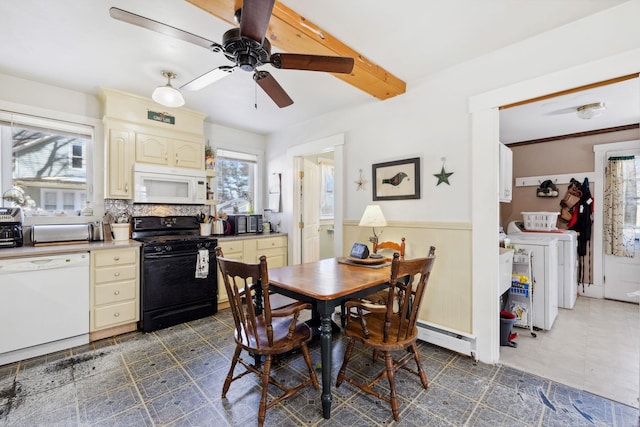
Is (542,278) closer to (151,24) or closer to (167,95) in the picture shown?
(151,24)

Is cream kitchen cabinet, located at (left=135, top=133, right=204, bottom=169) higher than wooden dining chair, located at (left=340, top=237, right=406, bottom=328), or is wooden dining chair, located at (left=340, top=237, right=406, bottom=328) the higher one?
cream kitchen cabinet, located at (left=135, top=133, right=204, bottom=169)

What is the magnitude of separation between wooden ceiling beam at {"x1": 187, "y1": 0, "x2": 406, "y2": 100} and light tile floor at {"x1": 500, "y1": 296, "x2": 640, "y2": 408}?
2.65 meters

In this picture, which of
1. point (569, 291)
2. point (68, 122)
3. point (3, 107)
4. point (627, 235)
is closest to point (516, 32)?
point (569, 291)

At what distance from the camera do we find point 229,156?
4375 millimetres

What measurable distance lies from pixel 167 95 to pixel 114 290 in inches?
76.4

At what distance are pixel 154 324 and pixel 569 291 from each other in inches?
190

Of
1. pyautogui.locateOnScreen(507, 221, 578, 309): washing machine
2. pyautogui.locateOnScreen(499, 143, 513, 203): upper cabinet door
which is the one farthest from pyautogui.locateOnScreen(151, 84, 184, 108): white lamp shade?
pyautogui.locateOnScreen(507, 221, 578, 309): washing machine

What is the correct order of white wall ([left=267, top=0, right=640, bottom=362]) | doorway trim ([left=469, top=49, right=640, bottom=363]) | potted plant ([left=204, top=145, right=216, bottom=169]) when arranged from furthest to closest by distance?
potted plant ([left=204, top=145, right=216, bottom=169]) → doorway trim ([left=469, top=49, right=640, bottom=363]) → white wall ([left=267, top=0, right=640, bottom=362])

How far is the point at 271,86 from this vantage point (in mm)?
1925

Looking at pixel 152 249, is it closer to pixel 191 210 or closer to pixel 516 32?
pixel 191 210

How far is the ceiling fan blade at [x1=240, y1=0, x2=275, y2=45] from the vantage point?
117 cm

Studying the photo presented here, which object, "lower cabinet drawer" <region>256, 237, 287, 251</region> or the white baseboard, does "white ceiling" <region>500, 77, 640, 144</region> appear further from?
"lower cabinet drawer" <region>256, 237, 287, 251</region>

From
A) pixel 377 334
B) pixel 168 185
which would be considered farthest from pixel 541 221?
pixel 168 185

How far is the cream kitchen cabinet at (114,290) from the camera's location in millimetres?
2674
